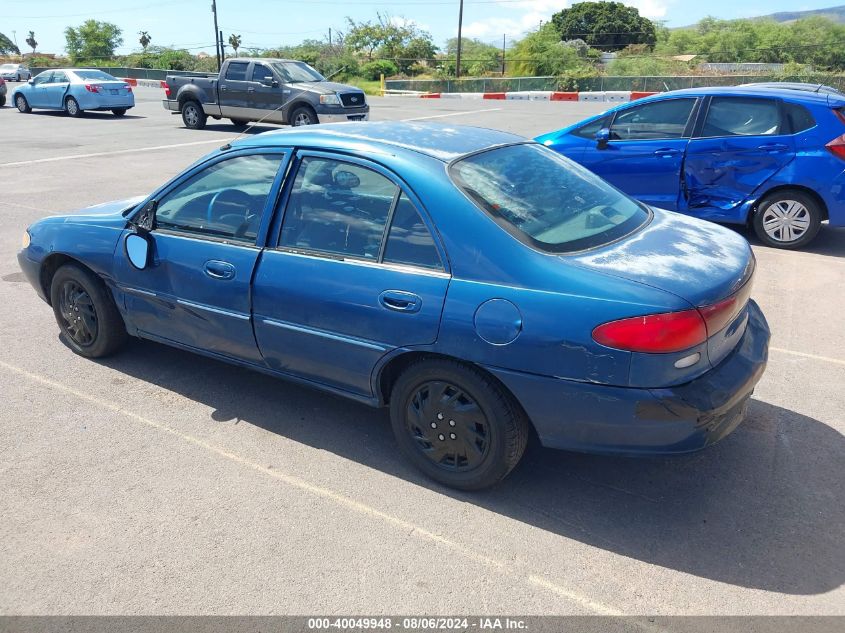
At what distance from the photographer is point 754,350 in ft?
11.3

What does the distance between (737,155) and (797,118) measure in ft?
2.17

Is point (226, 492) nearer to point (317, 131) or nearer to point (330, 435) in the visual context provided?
point (330, 435)

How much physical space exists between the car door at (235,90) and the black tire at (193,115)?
114 cm

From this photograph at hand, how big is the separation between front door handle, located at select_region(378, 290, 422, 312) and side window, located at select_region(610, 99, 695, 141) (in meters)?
5.72

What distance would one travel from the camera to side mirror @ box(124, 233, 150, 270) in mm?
4207

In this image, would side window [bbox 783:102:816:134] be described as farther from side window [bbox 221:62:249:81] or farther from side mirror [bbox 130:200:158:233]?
side window [bbox 221:62:249:81]

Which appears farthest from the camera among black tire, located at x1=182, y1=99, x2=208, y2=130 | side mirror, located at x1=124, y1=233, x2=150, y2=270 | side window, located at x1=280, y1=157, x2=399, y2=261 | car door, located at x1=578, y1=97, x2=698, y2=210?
black tire, located at x1=182, y1=99, x2=208, y2=130

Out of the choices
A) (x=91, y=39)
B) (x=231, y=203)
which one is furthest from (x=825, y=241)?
(x=91, y=39)

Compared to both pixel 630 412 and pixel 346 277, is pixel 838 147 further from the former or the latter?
pixel 346 277

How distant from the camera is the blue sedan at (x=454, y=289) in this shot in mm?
2951

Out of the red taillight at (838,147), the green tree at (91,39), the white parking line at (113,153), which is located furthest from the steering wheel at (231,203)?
the green tree at (91,39)

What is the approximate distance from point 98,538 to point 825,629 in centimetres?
292

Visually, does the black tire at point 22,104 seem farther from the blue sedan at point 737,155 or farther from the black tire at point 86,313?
the black tire at point 86,313

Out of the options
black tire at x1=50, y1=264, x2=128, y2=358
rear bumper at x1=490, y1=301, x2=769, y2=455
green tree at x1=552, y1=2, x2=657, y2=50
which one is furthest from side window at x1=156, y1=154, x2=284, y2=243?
green tree at x1=552, y1=2, x2=657, y2=50
